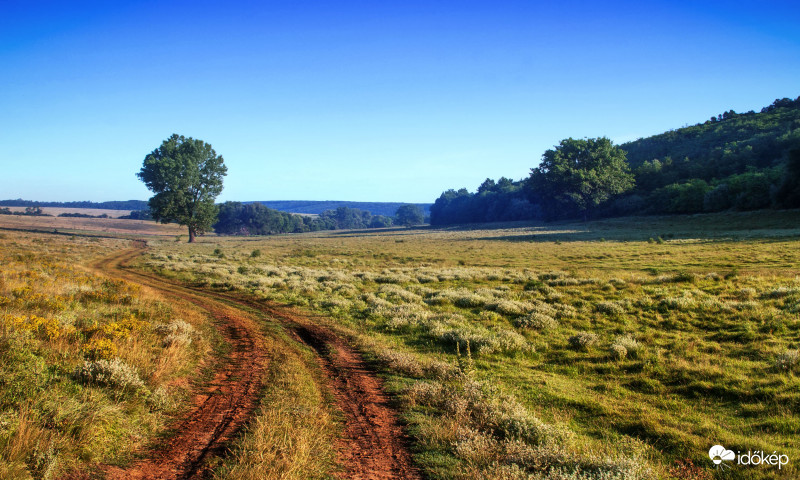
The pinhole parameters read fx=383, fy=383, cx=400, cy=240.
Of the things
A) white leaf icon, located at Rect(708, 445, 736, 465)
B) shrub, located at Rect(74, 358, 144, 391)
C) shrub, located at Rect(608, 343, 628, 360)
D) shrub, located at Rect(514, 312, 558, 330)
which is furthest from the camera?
shrub, located at Rect(514, 312, 558, 330)

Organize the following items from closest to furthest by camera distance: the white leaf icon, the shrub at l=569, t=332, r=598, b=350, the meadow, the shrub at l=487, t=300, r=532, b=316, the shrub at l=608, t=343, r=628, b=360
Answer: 1. the meadow
2. the white leaf icon
3. the shrub at l=608, t=343, r=628, b=360
4. the shrub at l=569, t=332, r=598, b=350
5. the shrub at l=487, t=300, r=532, b=316

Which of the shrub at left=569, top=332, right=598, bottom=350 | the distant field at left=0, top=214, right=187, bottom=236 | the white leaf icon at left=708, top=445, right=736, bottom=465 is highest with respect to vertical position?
the distant field at left=0, top=214, right=187, bottom=236

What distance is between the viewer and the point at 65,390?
6.23m

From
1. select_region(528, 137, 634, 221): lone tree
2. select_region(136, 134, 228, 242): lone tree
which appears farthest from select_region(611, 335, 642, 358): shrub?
select_region(528, 137, 634, 221): lone tree

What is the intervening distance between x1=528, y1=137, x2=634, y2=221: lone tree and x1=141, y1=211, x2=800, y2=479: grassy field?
216 feet

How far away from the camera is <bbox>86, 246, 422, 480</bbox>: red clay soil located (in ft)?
17.6

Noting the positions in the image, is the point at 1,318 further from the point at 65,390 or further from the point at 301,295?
the point at 301,295

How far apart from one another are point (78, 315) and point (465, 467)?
12184 mm

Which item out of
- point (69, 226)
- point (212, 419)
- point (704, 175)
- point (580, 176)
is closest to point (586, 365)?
point (212, 419)

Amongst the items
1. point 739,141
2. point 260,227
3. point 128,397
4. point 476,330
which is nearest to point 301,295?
point 476,330

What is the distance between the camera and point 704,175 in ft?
264

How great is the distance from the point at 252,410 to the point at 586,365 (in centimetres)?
839

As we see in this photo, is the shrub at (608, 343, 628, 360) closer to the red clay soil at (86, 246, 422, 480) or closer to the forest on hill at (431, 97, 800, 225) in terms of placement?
the red clay soil at (86, 246, 422, 480)

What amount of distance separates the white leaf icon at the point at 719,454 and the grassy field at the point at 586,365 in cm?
11
